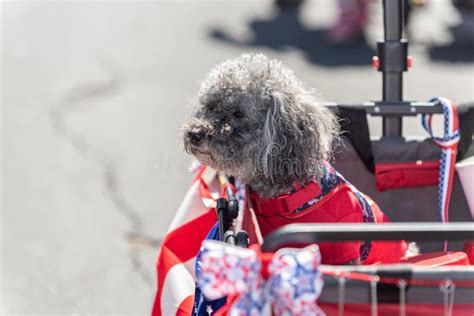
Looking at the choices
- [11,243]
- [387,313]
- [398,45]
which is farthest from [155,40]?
[387,313]

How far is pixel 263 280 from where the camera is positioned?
1983 mm

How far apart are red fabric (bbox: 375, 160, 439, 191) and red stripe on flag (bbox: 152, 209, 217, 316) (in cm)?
78

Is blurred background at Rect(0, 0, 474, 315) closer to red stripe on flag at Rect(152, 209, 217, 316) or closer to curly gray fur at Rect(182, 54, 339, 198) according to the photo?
red stripe on flag at Rect(152, 209, 217, 316)

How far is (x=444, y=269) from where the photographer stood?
2.07 meters

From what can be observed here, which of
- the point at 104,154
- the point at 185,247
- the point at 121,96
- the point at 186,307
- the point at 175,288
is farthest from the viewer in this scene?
the point at 121,96

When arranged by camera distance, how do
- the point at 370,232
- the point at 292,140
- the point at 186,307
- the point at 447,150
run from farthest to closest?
the point at 447,150 → the point at 186,307 → the point at 292,140 → the point at 370,232

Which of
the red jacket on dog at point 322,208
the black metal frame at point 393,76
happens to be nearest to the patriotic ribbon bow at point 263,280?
the red jacket on dog at point 322,208

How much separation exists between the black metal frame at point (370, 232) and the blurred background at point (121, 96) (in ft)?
7.42

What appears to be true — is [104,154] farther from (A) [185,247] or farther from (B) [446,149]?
(B) [446,149]

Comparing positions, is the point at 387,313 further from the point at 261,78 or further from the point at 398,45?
the point at 398,45

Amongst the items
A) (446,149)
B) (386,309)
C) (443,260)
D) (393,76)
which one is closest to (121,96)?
(393,76)

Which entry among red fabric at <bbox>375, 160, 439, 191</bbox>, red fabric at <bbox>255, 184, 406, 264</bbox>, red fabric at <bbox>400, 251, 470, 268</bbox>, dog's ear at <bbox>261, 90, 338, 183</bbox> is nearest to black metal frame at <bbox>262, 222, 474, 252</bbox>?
red fabric at <bbox>400, 251, 470, 268</bbox>

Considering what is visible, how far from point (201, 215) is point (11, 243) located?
2185 millimetres

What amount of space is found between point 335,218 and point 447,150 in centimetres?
80
